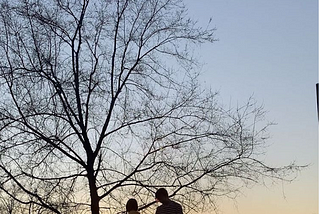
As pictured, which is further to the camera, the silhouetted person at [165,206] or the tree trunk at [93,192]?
the tree trunk at [93,192]

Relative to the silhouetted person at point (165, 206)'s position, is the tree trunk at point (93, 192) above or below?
above

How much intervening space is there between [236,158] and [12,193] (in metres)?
3.49

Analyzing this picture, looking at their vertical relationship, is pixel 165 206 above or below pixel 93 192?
below

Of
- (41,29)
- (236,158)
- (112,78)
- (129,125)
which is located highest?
(41,29)

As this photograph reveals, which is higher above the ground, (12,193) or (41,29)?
(41,29)

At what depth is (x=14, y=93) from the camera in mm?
11188

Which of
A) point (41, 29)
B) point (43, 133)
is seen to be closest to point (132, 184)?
point (43, 133)

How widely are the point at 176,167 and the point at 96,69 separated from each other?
1.98 metres

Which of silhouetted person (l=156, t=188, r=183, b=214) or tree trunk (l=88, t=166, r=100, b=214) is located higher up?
tree trunk (l=88, t=166, r=100, b=214)

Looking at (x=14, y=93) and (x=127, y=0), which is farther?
(x=127, y=0)

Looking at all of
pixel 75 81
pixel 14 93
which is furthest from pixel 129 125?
pixel 14 93

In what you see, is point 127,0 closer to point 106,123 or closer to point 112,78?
point 112,78

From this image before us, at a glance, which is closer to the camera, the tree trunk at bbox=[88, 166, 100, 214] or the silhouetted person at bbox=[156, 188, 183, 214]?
the silhouetted person at bbox=[156, 188, 183, 214]

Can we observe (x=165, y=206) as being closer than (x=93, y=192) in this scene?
Yes
